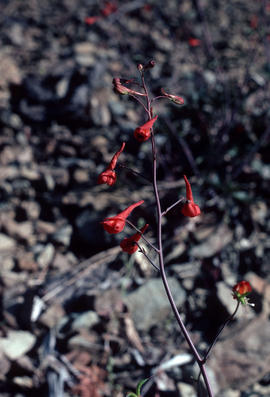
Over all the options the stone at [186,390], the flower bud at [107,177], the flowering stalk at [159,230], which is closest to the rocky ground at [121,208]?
the stone at [186,390]

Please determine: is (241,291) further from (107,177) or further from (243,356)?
(243,356)

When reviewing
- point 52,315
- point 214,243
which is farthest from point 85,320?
point 214,243

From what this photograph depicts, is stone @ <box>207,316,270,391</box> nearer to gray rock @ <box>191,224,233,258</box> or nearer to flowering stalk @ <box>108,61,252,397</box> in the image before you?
gray rock @ <box>191,224,233,258</box>

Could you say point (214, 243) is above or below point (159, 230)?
below

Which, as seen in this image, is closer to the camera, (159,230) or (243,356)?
(159,230)

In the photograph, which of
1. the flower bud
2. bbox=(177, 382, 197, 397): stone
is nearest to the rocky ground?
bbox=(177, 382, 197, 397): stone

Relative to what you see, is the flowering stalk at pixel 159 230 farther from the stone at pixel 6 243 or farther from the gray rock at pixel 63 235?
the stone at pixel 6 243
